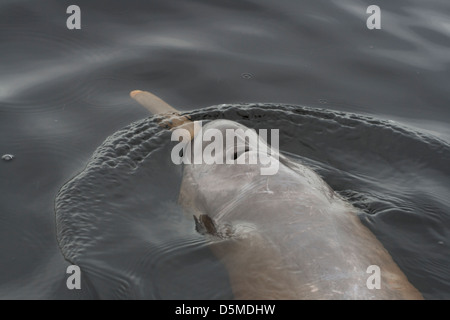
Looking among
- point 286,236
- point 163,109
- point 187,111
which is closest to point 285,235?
point 286,236

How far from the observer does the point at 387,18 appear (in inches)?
374

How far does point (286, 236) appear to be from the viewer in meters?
4.30

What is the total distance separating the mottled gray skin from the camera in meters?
3.97

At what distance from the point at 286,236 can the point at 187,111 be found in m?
3.01

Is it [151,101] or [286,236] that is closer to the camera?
[286,236]

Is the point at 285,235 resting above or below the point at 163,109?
below

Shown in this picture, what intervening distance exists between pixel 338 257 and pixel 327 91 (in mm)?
3901

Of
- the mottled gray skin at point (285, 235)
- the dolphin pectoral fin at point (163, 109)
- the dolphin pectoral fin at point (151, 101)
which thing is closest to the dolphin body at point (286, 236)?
the mottled gray skin at point (285, 235)

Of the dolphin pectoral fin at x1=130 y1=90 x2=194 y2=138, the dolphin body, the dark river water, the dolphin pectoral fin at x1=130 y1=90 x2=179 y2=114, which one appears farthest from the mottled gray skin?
the dolphin pectoral fin at x1=130 y1=90 x2=179 y2=114

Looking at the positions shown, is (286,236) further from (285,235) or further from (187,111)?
(187,111)

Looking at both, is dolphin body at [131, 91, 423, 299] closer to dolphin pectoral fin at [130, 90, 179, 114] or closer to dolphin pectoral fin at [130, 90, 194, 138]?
dolphin pectoral fin at [130, 90, 194, 138]

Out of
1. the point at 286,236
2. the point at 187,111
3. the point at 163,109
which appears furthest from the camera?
the point at 187,111

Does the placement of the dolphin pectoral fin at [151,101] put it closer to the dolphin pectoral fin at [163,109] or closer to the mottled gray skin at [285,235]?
the dolphin pectoral fin at [163,109]
